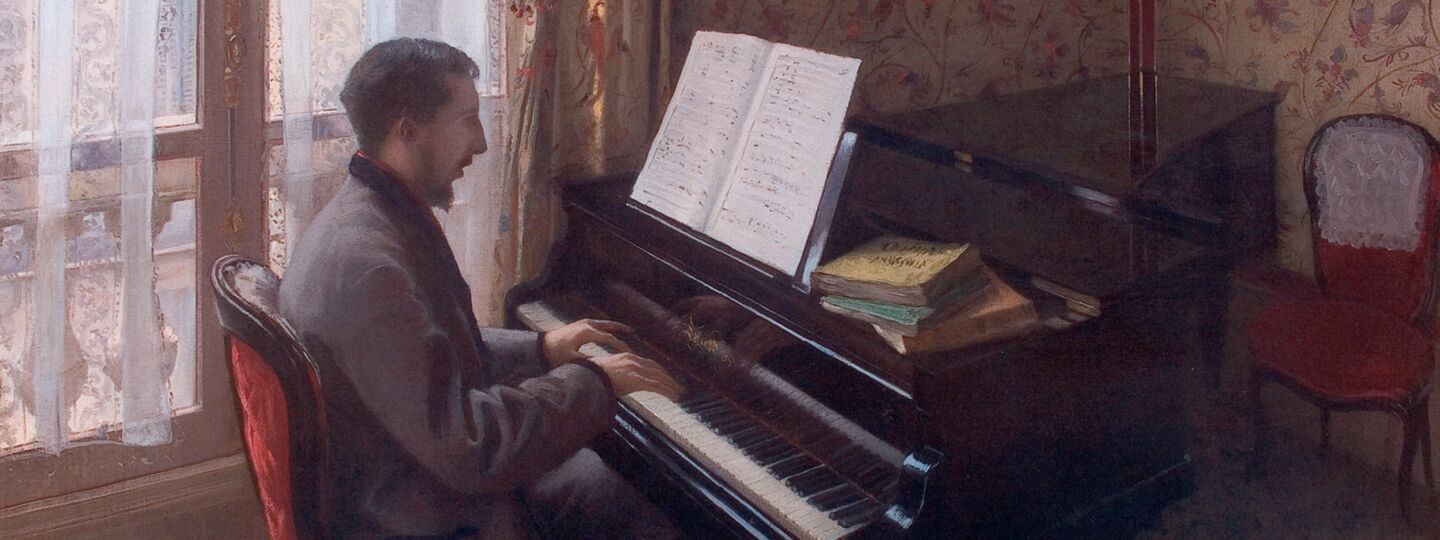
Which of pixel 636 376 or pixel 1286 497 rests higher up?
pixel 636 376

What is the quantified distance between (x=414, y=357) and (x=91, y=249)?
1158 millimetres

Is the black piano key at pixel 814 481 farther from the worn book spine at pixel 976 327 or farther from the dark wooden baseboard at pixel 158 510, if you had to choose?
the dark wooden baseboard at pixel 158 510

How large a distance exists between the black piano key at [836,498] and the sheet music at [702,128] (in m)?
0.54

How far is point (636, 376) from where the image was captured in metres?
1.72

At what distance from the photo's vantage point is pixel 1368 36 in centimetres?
266

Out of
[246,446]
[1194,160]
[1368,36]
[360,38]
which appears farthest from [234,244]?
[1368,36]

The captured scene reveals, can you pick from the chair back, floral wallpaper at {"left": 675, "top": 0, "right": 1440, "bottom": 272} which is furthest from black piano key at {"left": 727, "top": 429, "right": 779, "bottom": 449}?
the chair back

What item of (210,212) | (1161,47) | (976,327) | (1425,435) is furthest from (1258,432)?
(210,212)

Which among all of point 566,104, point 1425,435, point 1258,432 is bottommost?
point 1258,432

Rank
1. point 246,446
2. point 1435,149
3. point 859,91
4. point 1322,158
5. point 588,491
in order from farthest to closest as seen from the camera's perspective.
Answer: point 859,91 → point 1322,158 → point 1435,149 → point 588,491 → point 246,446

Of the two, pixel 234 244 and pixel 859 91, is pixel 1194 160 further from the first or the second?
pixel 234 244

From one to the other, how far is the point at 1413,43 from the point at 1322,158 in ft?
1.06

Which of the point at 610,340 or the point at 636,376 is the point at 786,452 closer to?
the point at 636,376

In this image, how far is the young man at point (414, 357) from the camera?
1476 mm
